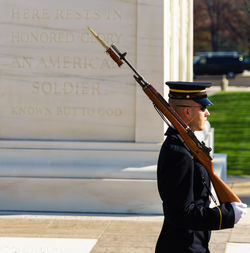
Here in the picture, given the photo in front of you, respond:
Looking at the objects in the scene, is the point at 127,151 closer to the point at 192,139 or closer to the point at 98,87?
the point at 98,87

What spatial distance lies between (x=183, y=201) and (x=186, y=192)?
0.15 feet

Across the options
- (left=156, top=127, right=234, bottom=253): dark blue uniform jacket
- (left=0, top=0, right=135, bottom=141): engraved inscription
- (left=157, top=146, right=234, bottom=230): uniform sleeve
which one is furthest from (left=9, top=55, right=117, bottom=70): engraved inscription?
(left=157, top=146, right=234, bottom=230): uniform sleeve

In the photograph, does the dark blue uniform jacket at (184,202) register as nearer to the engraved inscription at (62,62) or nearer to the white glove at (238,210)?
the white glove at (238,210)

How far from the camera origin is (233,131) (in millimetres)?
16828

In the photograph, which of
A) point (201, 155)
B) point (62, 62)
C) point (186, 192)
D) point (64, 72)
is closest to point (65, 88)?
point (64, 72)

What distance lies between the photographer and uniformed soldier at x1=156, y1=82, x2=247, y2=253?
3.31 metres

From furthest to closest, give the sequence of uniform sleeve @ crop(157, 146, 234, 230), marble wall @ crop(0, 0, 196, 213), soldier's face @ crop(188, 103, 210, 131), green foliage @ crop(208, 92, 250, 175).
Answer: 1. green foliage @ crop(208, 92, 250, 175)
2. marble wall @ crop(0, 0, 196, 213)
3. soldier's face @ crop(188, 103, 210, 131)
4. uniform sleeve @ crop(157, 146, 234, 230)

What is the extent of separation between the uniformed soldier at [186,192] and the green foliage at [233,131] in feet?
25.1

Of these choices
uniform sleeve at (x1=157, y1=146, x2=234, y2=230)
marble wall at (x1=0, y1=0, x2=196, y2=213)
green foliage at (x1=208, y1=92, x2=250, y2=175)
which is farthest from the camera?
green foliage at (x1=208, y1=92, x2=250, y2=175)

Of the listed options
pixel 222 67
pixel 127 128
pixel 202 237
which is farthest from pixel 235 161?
pixel 222 67

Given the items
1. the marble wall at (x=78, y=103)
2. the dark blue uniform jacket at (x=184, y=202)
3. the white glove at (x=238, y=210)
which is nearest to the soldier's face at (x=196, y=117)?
the dark blue uniform jacket at (x=184, y=202)

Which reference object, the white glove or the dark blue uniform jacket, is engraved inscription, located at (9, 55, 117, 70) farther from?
the white glove

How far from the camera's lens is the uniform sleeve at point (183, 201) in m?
3.31

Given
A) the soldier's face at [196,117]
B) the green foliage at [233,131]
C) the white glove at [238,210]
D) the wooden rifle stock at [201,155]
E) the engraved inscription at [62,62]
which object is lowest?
the green foliage at [233,131]
